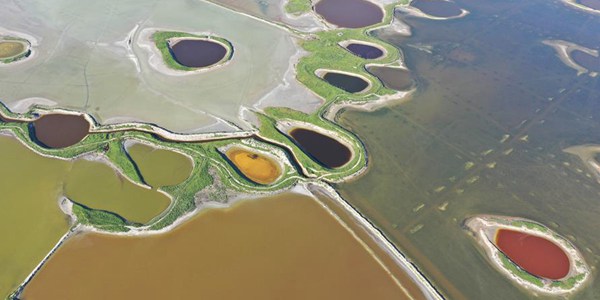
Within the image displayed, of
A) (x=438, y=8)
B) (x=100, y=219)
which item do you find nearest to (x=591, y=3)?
(x=438, y=8)

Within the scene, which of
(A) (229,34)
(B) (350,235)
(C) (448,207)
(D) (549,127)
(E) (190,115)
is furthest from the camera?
(A) (229,34)

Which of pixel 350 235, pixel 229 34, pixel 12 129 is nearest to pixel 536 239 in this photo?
pixel 350 235

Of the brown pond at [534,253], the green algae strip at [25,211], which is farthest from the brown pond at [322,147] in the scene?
the green algae strip at [25,211]

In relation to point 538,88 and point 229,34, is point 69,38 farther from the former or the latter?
point 538,88

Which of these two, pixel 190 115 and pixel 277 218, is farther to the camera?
pixel 190 115

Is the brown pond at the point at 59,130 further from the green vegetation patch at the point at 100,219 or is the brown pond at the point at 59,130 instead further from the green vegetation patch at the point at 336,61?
the green vegetation patch at the point at 336,61

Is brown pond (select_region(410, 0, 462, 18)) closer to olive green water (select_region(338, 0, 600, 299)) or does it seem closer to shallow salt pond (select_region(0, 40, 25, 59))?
olive green water (select_region(338, 0, 600, 299))

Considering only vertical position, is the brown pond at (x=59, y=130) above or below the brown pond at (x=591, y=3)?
below
